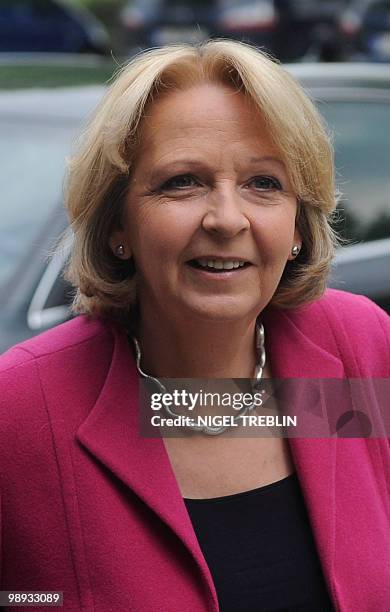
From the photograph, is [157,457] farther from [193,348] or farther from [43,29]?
[43,29]

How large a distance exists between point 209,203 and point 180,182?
7 centimetres

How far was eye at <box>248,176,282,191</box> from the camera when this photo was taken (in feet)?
6.84

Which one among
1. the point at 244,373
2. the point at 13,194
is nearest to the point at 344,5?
the point at 13,194

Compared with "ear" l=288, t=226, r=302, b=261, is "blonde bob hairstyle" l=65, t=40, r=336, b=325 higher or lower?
higher

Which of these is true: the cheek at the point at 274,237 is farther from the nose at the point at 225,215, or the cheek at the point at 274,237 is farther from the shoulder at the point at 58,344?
the shoulder at the point at 58,344

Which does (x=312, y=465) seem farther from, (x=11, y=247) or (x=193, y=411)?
(x=11, y=247)

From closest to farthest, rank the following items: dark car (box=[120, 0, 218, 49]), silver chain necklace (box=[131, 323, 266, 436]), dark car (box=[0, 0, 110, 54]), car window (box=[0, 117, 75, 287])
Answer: silver chain necklace (box=[131, 323, 266, 436]) → car window (box=[0, 117, 75, 287]) → dark car (box=[0, 0, 110, 54]) → dark car (box=[120, 0, 218, 49])

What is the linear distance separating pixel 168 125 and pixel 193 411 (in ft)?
1.84

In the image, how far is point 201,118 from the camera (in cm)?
207

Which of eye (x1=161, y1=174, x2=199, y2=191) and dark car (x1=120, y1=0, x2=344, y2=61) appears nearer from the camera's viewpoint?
eye (x1=161, y1=174, x2=199, y2=191)

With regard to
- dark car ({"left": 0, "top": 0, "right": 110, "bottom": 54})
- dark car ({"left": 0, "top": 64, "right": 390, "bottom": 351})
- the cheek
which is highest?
dark car ({"left": 0, "top": 0, "right": 110, "bottom": 54})

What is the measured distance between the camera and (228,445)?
7.23 ft

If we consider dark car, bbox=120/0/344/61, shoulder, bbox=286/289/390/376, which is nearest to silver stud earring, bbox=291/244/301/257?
shoulder, bbox=286/289/390/376

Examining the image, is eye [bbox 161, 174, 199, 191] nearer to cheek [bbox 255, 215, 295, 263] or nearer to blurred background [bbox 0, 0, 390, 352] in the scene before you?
cheek [bbox 255, 215, 295, 263]
